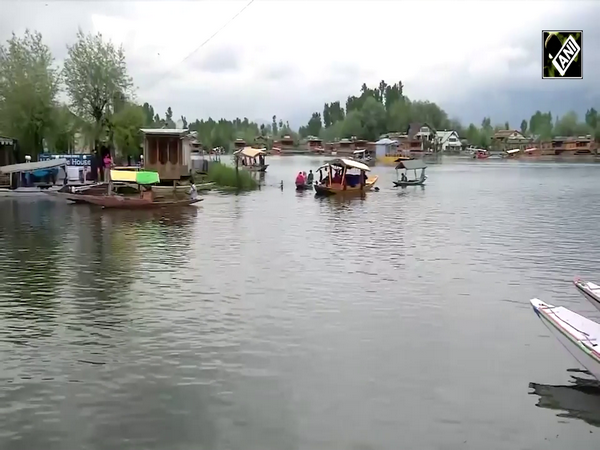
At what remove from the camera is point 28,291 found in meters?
17.1

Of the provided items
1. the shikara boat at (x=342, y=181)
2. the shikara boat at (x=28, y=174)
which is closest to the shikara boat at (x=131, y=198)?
the shikara boat at (x=28, y=174)

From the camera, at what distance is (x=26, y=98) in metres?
47.2

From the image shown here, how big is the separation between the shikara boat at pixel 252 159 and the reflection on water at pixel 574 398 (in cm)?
6580

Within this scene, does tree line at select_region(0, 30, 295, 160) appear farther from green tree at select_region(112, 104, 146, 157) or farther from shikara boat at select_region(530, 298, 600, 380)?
shikara boat at select_region(530, 298, 600, 380)

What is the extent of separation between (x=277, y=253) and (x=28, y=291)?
27.5 feet

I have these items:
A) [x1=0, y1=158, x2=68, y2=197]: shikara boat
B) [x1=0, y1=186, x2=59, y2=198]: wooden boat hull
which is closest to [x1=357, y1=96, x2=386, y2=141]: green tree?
[x1=0, y1=158, x2=68, y2=197]: shikara boat

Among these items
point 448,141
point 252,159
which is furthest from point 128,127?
point 448,141

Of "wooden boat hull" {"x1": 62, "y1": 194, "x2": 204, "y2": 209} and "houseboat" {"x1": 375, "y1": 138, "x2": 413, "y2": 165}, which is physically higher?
"houseboat" {"x1": 375, "y1": 138, "x2": 413, "y2": 165}

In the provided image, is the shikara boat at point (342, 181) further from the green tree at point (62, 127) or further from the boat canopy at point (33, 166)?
the green tree at point (62, 127)

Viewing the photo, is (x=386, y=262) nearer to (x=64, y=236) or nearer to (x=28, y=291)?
(x=28, y=291)

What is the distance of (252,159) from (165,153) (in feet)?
125

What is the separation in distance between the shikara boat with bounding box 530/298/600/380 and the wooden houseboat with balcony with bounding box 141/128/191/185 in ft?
114

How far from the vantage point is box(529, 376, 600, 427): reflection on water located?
10250 mm

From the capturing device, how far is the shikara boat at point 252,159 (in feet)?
255
